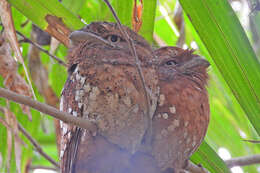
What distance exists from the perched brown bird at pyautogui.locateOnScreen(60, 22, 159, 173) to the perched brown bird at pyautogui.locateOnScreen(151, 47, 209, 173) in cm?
8

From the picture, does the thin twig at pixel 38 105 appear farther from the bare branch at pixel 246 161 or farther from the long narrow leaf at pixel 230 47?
the bare branch at pixel 246 161

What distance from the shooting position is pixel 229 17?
198 centimetres

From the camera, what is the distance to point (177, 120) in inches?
87.1

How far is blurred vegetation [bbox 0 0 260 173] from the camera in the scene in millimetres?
1989

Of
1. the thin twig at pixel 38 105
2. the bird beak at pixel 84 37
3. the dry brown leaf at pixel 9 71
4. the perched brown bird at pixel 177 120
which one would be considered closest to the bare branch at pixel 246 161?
the perched brown bird at pixel 177 120

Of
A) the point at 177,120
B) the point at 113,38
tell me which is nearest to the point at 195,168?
the point at 177,120

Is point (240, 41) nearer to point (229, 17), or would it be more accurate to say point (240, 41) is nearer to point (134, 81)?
point (229, 17)

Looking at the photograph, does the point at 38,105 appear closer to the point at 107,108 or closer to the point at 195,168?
the point at 107,108

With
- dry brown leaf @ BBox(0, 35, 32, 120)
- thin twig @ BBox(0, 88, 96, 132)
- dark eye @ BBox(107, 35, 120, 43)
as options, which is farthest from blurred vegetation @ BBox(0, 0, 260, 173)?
thin twig @ BBox(0, 88, 96, 132)

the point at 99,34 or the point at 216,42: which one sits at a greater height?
the point at 99,34

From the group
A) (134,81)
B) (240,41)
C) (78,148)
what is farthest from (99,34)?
(240,41)

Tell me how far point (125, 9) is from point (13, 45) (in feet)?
2.45

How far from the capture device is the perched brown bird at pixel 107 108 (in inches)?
81.7

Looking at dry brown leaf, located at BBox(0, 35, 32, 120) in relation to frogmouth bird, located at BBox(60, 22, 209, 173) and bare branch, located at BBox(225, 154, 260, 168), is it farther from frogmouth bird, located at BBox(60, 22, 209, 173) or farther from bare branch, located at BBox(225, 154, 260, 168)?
bare branch, located at BBox(225, 154, 260, 168)
